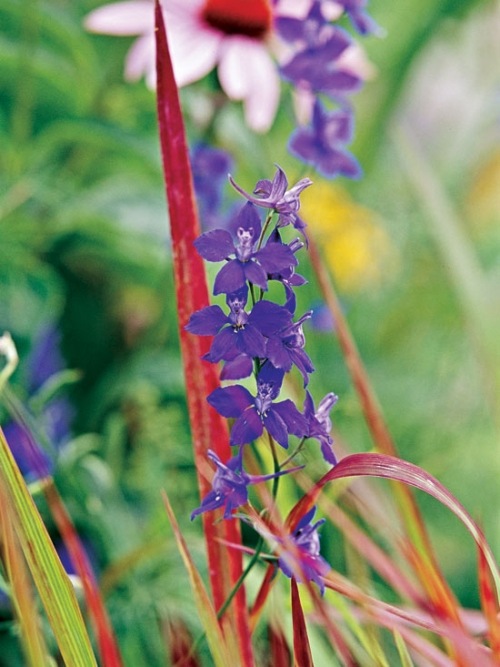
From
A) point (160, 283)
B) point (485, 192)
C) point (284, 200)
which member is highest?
point (284, 200)

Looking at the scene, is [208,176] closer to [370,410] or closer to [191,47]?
[191,47]

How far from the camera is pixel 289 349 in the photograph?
296mm

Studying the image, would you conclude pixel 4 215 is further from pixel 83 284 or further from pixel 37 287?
pixel 83 284

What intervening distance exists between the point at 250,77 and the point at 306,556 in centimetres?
39

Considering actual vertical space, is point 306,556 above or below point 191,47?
below

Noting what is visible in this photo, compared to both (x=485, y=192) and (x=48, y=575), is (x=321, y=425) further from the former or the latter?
(x=485, y=192)

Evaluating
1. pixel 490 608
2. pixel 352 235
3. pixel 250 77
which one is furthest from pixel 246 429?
pixel 352 235

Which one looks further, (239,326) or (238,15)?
(238,15)

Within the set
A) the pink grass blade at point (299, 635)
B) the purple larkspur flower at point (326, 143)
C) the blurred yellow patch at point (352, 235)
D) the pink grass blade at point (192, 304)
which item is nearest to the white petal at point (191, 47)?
the purple larkspur flower at point (326, 143)

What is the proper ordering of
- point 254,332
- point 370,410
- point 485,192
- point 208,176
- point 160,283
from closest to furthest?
point 254,332 → point 370,410 → point 208,176 → point 160,283 → point 485,192

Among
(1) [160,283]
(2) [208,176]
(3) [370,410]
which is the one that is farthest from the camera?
(1) [160,283]

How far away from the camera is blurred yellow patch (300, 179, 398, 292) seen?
124 centimetres

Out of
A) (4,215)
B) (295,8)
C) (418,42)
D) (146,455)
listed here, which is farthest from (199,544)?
(418,42)

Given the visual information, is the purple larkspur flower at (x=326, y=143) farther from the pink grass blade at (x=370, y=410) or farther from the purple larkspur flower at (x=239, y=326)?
the purple larkspur flower at (x=239, y=326)
